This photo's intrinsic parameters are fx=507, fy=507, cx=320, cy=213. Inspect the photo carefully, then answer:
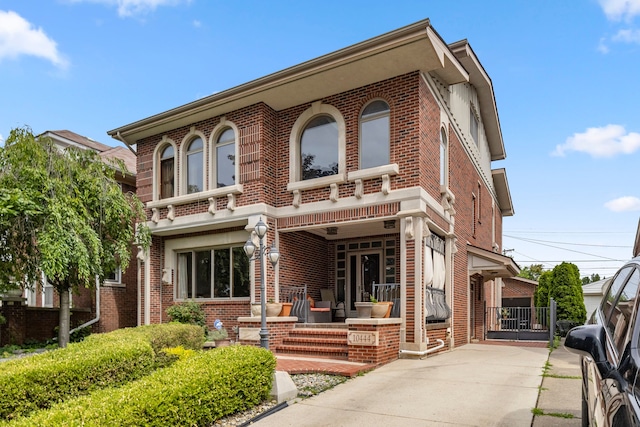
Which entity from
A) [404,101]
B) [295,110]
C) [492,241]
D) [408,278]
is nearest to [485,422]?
[408,278]

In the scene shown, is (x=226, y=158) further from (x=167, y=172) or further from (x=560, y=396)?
(x=560, y=396)

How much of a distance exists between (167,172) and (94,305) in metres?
4.83

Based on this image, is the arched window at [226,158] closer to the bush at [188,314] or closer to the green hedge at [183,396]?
the bush at [188,314]

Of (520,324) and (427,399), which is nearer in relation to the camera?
(427,399)

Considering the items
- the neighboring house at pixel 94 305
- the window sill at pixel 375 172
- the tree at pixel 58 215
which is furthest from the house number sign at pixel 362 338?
the neighboring house at pixel 94 305

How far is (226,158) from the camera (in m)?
13.9

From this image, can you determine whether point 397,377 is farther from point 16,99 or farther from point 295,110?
point 16,99

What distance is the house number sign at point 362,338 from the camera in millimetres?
9391

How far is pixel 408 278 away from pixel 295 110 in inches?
209

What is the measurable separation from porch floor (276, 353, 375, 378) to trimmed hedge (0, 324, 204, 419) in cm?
Answer: 246

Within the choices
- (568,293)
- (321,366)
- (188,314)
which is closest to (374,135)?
(321,366)

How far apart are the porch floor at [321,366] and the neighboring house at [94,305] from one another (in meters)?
8.12

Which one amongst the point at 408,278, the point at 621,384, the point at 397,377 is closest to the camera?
the point at 621,384

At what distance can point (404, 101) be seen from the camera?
1138cm
